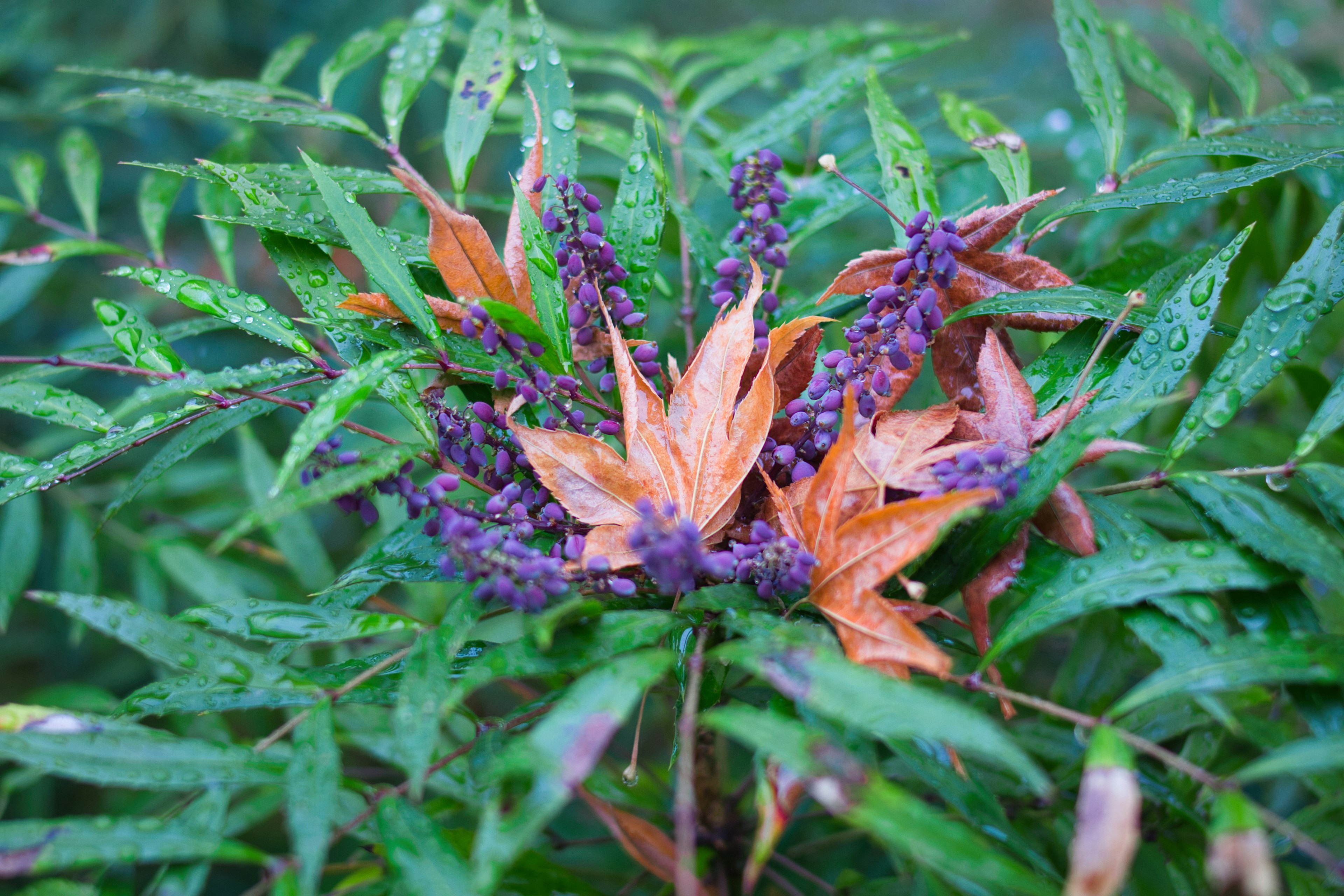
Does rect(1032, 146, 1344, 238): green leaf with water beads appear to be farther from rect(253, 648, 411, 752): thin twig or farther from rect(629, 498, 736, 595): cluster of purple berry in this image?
rect(253, 648, 411, 752): thin twig

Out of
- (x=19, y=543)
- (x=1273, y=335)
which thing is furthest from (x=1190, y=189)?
(x=19, y=543)

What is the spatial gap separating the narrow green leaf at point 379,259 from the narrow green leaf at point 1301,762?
528 mm

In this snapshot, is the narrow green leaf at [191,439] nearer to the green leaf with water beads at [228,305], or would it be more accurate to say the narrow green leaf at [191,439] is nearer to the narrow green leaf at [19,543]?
the green leaf with water beads at [228,305]

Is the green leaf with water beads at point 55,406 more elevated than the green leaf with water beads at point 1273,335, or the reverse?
the green leaf with water beads at point 55,406

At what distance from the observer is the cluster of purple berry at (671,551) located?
0.42 metres

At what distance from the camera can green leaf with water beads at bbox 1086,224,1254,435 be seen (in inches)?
21.9

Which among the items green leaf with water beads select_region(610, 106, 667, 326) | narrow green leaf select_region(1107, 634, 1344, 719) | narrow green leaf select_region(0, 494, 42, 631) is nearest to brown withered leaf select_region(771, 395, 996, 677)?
narrow green leaf select_region(1107, 634, 1344, 719)

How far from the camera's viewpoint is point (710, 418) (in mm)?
555

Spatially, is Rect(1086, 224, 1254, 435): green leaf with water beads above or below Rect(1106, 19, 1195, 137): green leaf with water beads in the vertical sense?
below

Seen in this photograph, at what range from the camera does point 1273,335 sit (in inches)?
21.6

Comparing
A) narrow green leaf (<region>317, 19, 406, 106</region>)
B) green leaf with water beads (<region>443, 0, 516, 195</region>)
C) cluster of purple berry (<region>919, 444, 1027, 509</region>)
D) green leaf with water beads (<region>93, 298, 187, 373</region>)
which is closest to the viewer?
cluster of purple berry (<region>919, 444, 1027, 509</region>)

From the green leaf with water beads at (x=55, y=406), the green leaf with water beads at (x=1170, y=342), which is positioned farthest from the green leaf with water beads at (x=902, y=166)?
the green leaf with water beads at (x=55, y=406)

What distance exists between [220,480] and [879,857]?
3.76 ft

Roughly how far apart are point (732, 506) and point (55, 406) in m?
0.52
